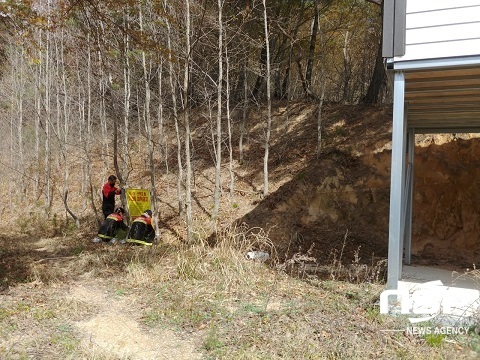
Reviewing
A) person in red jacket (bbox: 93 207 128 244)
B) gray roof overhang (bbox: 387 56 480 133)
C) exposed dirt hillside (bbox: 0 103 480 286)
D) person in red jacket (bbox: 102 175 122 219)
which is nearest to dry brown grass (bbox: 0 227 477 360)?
exposed dirt hillside (bbox: 0 103 480 286)

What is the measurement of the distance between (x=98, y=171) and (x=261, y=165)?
905 cm

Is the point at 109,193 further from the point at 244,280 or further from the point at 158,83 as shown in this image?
the point at 244,280

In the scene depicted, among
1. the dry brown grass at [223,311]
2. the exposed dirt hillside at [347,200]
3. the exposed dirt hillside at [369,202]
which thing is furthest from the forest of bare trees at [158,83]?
the dry brown grass at [223,311]

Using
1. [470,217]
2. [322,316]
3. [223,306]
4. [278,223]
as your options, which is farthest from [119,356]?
[470,217]

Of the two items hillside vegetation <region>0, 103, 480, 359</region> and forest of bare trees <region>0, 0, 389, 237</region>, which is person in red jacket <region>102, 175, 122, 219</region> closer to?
forest of bare trees <region>0, 0, 389, 237</region>

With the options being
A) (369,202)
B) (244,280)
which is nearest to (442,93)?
(244,280)

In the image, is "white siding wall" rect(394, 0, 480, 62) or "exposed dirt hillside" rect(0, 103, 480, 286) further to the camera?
"exposed dirt hillside" rect(0, 103, 480, 286)

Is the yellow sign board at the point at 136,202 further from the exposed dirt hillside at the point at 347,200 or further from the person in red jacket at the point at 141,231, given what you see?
the exposed dirt hillside at the point at 347,200

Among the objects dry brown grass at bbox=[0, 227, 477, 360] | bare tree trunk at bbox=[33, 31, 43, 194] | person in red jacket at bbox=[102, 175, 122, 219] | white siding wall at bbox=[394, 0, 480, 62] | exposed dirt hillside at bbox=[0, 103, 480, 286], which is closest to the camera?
dry brown grass at bbox=[0, 227, 477, 360]

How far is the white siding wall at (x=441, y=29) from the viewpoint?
4.91 meters

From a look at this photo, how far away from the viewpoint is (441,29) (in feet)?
16.6

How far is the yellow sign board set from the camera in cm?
1099

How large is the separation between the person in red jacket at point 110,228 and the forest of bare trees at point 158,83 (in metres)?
1.06

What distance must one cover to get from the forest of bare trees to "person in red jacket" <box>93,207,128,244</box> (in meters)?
1.06
